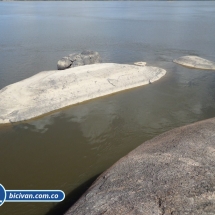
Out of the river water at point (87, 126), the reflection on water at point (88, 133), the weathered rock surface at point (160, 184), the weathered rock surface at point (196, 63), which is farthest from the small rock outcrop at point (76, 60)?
the weathered rock surface at point (160, 184)

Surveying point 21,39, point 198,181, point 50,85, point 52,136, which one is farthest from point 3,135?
point 21,39

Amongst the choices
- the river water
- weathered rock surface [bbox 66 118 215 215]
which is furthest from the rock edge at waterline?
weathered rock surface [bbox 66 118 215 215]

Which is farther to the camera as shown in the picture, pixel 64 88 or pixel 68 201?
pixel 64 88

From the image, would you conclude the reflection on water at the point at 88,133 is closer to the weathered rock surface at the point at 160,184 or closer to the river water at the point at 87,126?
the river water at the point at 87,126

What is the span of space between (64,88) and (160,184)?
10.3 m

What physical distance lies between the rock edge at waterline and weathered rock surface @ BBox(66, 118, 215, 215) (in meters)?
7.40

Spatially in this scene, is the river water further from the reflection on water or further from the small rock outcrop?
the small rock outcrop

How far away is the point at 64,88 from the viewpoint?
1526 centimetres

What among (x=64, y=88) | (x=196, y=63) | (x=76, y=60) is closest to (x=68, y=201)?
(x=64, y=88)

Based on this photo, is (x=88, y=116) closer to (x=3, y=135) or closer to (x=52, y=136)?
(x=52, y=136)

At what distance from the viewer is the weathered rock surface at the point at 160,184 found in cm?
561

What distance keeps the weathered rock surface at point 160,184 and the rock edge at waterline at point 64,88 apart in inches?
292

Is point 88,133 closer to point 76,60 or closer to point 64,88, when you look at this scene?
point 64,88

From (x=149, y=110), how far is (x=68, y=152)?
5643 millimetres
